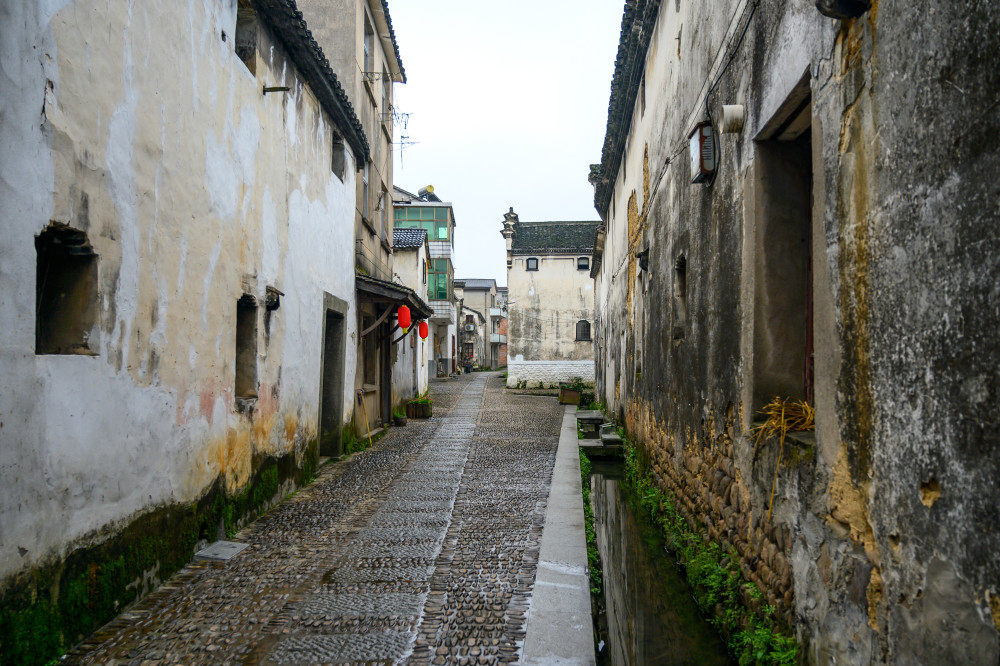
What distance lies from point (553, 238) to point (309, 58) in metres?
22.0

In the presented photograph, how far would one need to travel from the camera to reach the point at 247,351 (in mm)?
6570

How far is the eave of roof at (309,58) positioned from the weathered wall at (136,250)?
0.78ft

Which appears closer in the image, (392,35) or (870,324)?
(870,324)

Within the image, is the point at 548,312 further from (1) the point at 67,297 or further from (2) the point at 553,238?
(1) the point at 67,297

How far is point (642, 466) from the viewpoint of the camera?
830 cm

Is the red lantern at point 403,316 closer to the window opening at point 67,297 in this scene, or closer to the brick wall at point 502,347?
the window opening at point 67,297

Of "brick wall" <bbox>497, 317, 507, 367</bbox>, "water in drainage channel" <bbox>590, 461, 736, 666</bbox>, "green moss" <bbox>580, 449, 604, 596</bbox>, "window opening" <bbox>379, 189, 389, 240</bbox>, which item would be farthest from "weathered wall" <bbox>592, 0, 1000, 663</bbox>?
"brick wall" <bbox>497, 317, 507, 367</bbox>

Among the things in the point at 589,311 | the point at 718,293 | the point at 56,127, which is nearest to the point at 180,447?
the point at 56,127

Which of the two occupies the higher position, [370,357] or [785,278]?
[785,278]

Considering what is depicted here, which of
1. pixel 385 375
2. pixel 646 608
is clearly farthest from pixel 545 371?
pixel 646 608

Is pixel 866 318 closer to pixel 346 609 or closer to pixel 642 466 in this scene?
pixel 346 609

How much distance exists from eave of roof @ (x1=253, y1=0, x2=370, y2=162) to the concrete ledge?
570cm

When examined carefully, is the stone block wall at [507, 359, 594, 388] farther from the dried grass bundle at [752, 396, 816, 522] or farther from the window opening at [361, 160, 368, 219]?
the dried grass bundle at [752, 396, 816, 522]

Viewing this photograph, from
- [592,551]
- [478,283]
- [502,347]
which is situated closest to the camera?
[592,551]
